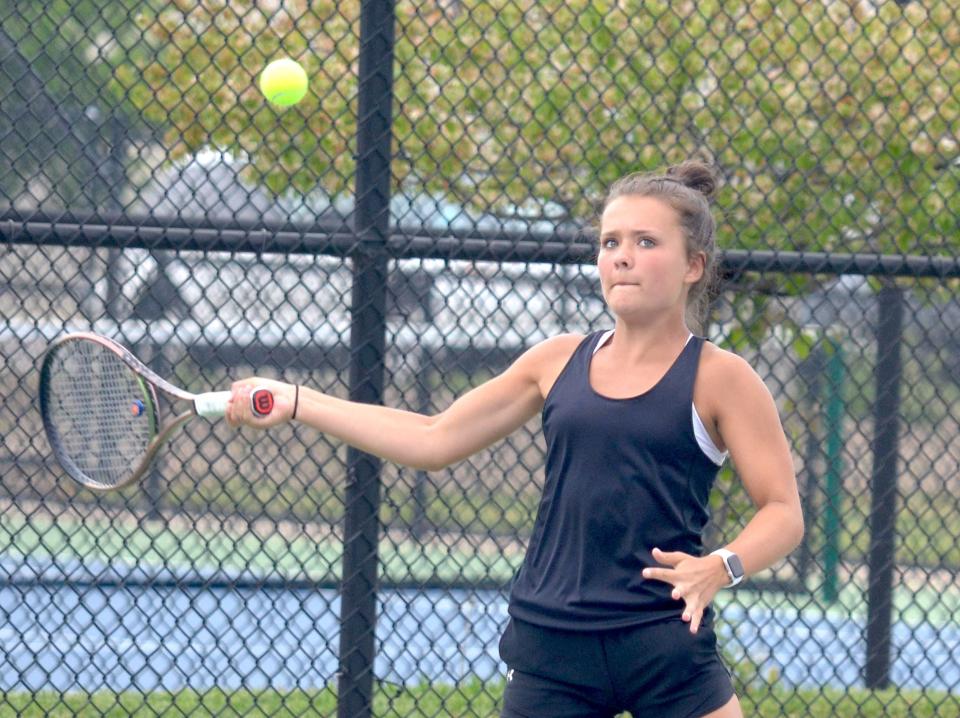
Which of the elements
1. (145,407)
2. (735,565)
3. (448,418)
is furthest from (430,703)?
(735,565)

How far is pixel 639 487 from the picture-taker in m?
2.17

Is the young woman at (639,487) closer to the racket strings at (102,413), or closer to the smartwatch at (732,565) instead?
the smartwatch at (732,565)

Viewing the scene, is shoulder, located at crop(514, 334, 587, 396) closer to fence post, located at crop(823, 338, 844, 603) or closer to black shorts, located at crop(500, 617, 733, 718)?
black shorts, located at crop(500, 617, 733, 718)

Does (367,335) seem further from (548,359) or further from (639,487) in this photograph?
(639,487)

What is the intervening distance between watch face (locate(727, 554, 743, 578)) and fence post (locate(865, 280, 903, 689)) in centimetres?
227

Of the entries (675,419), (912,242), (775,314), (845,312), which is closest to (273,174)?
(775,314)

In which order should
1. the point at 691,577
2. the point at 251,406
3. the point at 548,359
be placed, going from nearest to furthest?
the point at 691,577, the point at 251,406, the point at 548,359

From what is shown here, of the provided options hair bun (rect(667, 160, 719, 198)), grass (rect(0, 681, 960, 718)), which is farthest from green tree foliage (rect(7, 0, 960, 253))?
hair bun (rect(667, 160, 719, 198))

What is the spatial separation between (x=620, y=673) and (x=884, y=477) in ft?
8.70

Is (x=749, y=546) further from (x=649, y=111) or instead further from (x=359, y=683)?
(x=649, y=111)

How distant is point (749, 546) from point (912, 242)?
292 cm

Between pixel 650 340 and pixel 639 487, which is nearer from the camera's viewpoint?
pixel 639 487

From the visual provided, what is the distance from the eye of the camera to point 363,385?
11.3ft

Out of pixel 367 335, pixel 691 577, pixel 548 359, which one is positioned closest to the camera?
pixel 691 577
